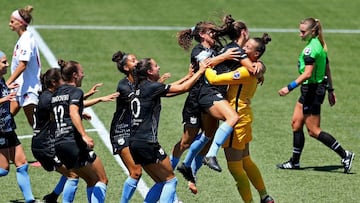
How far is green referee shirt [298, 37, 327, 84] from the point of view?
14445mm

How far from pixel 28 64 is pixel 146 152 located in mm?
3814

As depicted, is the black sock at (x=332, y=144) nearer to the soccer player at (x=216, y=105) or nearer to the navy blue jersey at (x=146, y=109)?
the soccer player at (x=216, y=105)

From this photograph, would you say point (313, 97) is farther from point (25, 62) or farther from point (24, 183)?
point (24, 183)

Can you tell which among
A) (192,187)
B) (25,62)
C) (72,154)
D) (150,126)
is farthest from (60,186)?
(25,62)

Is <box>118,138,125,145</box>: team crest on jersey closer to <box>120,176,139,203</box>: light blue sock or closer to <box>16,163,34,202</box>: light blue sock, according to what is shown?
<box>120,176,139,203</box>: light blue sock

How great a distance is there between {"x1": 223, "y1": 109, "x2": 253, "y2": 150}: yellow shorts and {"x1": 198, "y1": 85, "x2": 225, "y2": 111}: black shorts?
1.20 ft

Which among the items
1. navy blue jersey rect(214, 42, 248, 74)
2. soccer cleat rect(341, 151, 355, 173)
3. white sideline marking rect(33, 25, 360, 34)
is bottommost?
white sideline marking rect(33, 25, 360, 34)

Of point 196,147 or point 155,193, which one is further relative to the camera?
point 196,147

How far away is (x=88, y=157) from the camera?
11.6 meters

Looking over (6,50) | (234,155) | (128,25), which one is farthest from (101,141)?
(128,25)

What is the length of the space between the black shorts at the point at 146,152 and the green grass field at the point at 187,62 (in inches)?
65.8

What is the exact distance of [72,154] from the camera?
11445mm

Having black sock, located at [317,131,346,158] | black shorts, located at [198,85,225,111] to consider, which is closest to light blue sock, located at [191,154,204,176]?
black shorts, located at [198,85,225,111]

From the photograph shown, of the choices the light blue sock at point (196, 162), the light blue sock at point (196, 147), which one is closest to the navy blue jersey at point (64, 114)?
the light blue sock at point (196, 147)
